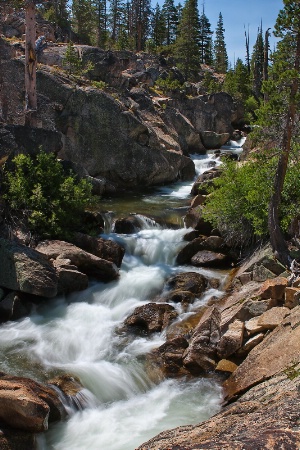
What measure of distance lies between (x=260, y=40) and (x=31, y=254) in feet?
209

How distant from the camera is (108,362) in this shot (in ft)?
36.3

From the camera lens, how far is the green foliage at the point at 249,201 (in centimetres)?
1445

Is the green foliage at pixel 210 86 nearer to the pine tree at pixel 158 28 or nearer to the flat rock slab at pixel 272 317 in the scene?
the pine tree at pixel 158 28

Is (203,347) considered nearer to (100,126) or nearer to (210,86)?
(100,126)

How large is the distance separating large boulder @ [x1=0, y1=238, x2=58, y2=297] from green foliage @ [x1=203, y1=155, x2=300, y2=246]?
678 cm

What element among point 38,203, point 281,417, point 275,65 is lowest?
point 281,417

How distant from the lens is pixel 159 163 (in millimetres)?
27406

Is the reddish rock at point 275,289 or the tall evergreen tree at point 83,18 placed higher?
the tall evergreen tree at point 83,18

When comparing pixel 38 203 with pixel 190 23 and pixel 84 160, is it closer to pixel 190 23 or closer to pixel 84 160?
pixel 84 160

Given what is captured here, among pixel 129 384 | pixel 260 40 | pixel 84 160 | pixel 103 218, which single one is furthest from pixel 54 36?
pixel 129 384

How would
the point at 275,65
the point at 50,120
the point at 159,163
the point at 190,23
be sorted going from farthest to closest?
1. the point at 190,23
2. the point at 159,163
3. the point at 50,120
4. the point at 275,65

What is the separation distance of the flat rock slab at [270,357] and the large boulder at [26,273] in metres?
6.44

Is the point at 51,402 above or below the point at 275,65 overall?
below

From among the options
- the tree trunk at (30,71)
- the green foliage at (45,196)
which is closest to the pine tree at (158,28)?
the tree trunk at (30,71)
